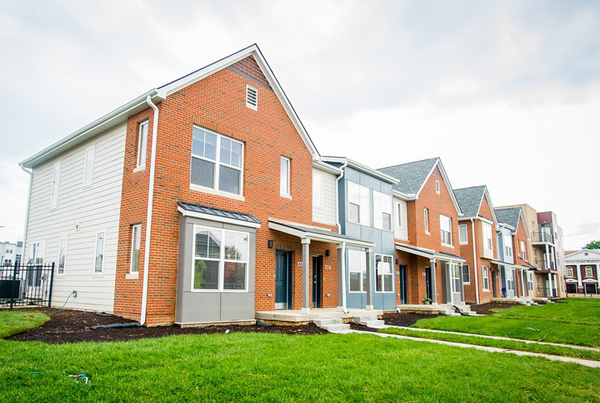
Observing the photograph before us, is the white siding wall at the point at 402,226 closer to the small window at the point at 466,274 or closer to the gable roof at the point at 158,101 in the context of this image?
the gable roof at the point at 158,101

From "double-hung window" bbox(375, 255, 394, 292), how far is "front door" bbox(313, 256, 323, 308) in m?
4.12

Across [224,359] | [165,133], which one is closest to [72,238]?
[165,133]

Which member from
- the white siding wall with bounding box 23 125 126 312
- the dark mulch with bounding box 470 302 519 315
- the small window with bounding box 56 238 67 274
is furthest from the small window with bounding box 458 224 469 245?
the small window with bounding box 56 238 67 274

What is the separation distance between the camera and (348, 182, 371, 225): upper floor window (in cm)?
1919

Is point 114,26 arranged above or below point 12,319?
above

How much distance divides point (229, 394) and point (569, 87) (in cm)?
1130

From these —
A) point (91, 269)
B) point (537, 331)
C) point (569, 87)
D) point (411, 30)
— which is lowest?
point (537, 331)

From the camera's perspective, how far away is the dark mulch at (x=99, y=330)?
337 inches

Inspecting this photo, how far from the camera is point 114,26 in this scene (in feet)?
45.0

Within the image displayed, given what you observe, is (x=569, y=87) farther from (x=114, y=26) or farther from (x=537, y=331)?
(x=114, y=26)

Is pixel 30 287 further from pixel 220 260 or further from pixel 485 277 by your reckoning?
pixel 485 277

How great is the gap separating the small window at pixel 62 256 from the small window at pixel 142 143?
16.6 feet

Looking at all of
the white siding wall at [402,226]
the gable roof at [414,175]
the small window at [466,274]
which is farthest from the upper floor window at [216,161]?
the small window at [466,274]

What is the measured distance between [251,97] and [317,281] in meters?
7.42
